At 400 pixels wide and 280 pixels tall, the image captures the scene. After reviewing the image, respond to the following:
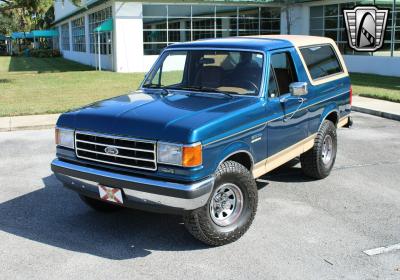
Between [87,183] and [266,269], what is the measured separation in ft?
6.14

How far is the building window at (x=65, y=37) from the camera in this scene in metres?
50.2

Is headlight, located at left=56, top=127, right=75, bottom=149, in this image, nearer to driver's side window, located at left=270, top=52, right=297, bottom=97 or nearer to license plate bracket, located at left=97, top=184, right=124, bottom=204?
license plate bracket, located at left=97, top=184, right=124, bottom=204

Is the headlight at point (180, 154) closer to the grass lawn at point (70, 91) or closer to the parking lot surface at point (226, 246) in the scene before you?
the parking lot surface at point (226, 246)

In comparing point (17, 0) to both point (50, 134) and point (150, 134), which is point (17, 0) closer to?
point (50, 134)

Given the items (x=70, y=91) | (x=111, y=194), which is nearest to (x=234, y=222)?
(x=111, y=194)

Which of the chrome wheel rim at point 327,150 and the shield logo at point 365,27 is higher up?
the shield logo at point 365,27

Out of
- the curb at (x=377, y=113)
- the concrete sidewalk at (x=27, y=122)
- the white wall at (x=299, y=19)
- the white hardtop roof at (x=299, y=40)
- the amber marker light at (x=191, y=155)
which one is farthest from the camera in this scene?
the white wall at (x=299, y=19)

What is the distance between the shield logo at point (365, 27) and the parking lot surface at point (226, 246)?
1885 centimetres

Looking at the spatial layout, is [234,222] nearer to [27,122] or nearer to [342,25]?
[27,122]

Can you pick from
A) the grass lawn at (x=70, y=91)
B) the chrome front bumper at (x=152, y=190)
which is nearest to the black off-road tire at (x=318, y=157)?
the chrome front bumper at (x=152, y=190)

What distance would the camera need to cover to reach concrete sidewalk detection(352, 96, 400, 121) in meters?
12.3

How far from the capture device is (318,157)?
6.67 m

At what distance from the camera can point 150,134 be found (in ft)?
14.3

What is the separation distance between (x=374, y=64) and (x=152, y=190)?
2199 centimetres
